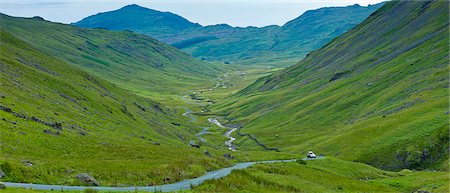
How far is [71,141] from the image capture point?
273 ft

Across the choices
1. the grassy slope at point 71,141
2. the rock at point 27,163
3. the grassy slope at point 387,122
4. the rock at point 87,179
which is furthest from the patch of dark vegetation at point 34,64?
the rock at point 87,179

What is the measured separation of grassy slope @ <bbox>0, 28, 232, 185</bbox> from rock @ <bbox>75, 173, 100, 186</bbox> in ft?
3.16

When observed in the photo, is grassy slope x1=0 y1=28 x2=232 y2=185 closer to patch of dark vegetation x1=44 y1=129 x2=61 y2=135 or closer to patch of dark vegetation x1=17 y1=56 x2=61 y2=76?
patch of dark vegetation x1=44 y1=129 x2=61 y2=135

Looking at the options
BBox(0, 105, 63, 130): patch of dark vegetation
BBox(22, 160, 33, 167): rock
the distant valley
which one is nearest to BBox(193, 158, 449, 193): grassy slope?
the distant valley

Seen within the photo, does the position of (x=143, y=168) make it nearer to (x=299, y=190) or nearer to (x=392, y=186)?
(x=299, y=190)

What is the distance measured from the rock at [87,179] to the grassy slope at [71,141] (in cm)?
96

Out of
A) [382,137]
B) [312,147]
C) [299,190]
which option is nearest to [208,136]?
[312,147]

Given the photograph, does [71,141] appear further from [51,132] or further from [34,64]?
[34,64]

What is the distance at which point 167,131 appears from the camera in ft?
568

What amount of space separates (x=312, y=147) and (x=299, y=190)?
80315 mm

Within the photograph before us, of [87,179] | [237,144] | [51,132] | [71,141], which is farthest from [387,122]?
[87,179]

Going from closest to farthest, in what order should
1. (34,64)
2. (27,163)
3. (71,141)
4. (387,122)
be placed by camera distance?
(27,163) < (71,141) < (387,122) < (34,64)

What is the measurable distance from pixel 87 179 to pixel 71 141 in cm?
3210

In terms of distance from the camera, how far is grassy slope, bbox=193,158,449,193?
58.8 metres
